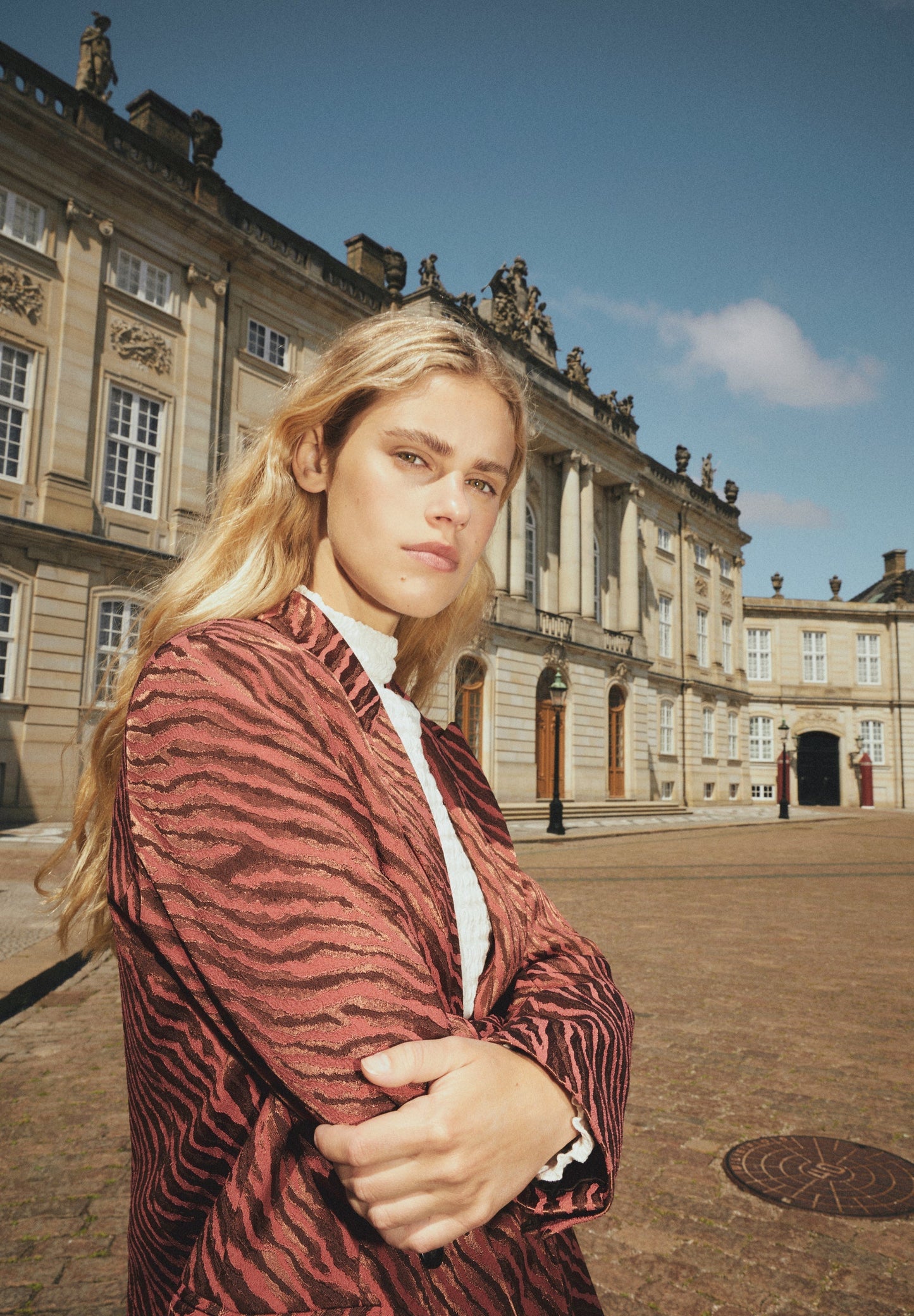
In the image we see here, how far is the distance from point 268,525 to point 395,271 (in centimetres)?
2817

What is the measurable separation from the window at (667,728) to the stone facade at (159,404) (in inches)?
259

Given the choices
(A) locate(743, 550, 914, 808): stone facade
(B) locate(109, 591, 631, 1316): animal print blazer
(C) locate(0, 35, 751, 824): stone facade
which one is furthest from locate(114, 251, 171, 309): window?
(A) locate(743, 550, 914, 808): stone facade

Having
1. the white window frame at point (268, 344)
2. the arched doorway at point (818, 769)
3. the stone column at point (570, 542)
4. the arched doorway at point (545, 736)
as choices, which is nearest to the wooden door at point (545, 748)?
the arched doorway at point (545, 736)

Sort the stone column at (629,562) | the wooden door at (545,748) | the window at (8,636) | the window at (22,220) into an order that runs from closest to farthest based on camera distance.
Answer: the window at (8,636) → the window at (22,220) → the wooden door at (545,748) → the stone column at (629,562)

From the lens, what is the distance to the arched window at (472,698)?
89.8 ft

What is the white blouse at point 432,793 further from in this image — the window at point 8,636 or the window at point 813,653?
the window at point 813,653

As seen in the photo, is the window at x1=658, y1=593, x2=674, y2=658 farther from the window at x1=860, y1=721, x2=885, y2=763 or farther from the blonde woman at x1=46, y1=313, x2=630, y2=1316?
the blonde woman at x1=46, y1=313, x2=630, y2=1316

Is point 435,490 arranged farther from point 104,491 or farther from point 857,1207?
point 104,491

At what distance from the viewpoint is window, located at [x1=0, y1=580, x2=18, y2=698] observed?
1756 centimetres

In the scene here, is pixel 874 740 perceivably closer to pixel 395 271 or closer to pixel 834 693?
pixel 834 693

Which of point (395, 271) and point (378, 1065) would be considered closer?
point (378, 1065)

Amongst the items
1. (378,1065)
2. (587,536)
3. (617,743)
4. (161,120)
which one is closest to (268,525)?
(378,1065)

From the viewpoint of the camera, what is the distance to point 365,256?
27.8 metres

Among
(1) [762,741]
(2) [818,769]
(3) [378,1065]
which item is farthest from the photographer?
(2) [818,769]
